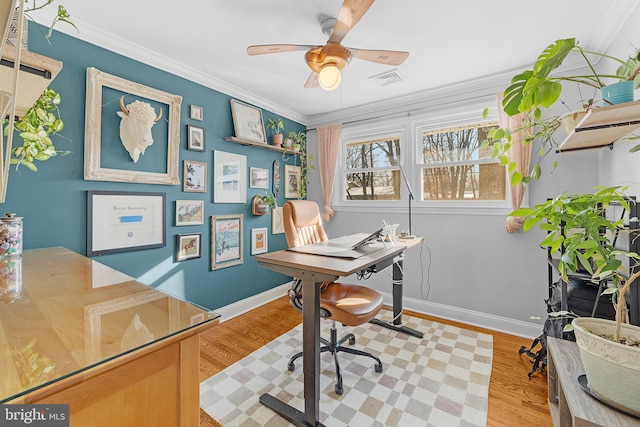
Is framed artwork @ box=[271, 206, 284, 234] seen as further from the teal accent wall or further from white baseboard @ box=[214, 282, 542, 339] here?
white baseboard @ box=[214, 282, 542, 339]

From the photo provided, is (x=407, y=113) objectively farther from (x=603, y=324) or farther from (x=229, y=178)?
(x=603, y=324)

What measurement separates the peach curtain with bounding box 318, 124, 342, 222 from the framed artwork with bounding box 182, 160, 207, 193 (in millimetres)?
1529

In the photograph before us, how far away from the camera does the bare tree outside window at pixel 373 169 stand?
334cm

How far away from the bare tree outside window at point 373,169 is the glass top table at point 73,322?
9.38 ft

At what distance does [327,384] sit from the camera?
73.0 inches

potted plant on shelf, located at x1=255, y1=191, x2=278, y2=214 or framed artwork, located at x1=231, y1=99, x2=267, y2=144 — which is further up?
framed artwork, located at x1=231, y1=99, x2=267, y2=144

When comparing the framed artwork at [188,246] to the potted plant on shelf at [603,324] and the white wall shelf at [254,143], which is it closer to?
the white wall shelf at [254,143]

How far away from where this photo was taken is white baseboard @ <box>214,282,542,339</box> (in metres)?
2.52

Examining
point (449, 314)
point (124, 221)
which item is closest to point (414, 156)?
point (449, 314)

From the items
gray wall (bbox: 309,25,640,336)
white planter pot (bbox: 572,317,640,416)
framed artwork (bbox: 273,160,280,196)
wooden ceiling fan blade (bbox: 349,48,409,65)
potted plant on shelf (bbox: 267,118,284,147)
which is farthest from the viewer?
framed artwork (bbox: 273,160,280,196)

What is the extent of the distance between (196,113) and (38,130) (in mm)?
1143

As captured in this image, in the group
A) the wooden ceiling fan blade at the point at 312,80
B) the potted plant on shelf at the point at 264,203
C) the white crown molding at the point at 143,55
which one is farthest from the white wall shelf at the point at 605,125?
the white crown molding at the point at 143,55

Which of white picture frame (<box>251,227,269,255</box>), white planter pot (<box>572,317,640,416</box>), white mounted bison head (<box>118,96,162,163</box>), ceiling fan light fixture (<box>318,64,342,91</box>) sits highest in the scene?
ceiling fan light fixture (<box>318,64,342,91</box>)

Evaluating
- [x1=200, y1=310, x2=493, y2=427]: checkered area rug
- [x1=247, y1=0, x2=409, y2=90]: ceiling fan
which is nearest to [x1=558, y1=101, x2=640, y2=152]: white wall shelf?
[x1=247, y1=0, x2=409, y2=90]: ceiling fan
